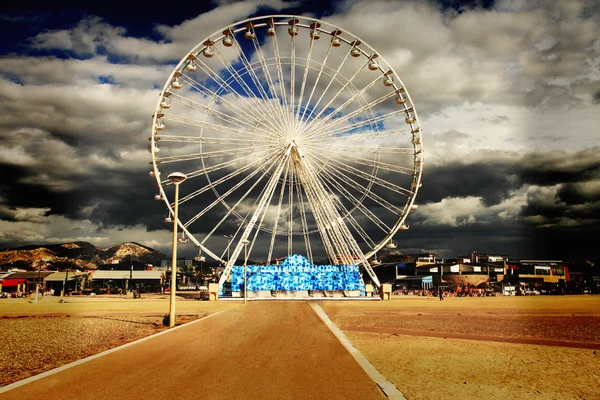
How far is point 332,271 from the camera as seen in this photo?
55.8 meters

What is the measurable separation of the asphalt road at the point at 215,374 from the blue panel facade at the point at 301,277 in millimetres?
39867

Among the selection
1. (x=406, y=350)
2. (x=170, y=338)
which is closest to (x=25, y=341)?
(x=170, y=338)

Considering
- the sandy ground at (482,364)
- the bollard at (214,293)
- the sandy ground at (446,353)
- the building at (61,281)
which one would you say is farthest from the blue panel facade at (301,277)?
the building at (61,281)

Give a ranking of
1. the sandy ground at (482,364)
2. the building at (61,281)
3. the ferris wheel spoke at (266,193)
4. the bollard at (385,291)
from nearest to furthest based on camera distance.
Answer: the sandy ground at (482,364)
the ferris wheel spoke at (266,193)
the bollard at (385,291)
the building at (61,281)

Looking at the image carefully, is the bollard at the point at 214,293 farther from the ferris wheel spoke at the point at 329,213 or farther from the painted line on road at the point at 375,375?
the painted line on road at the point at 375,375

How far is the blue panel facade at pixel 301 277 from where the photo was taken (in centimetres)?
5512

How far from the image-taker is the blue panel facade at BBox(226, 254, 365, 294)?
55.1 meters

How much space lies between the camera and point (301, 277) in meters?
55.8

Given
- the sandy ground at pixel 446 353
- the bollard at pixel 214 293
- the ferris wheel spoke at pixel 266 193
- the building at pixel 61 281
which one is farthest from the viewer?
the building at pixel 61 281

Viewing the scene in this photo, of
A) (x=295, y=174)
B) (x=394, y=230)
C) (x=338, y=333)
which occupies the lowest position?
(x=338, y=333)

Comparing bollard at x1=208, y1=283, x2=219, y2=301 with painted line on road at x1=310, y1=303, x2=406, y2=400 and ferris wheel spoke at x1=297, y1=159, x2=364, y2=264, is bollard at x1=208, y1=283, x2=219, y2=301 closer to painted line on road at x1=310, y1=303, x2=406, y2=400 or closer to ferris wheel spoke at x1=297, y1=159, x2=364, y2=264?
ferris wheel spoke at x1=297, y1=159, x2=364, y2=264

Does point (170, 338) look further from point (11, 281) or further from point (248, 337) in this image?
point (11, 281)

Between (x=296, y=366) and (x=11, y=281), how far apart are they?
325ft

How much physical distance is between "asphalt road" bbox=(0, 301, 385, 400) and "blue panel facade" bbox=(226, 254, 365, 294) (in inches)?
1570
